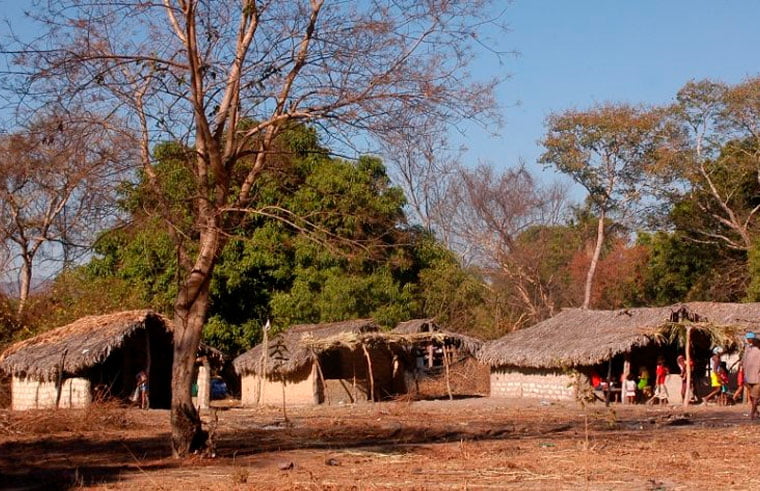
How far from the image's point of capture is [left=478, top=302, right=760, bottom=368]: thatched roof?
25500 millimetres

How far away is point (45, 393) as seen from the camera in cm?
2641

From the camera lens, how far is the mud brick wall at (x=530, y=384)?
27.1m

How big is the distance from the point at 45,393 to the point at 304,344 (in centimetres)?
637

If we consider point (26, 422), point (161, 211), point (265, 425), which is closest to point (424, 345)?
point (265, 425)

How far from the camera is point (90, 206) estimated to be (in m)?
11.6

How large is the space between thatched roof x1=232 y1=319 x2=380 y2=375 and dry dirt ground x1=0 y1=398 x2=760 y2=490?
5421mm

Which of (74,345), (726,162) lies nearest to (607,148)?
(726,162)

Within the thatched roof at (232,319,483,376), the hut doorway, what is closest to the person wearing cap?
the thatched roof at (232,319,483,376)

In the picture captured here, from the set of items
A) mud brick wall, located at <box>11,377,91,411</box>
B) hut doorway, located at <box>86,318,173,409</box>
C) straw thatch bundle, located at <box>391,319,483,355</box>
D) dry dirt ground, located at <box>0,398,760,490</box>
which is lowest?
dry dirt ground, located at <box>0,398,760,490</box>

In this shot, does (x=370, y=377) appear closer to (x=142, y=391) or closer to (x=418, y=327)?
(x=418, y=327)

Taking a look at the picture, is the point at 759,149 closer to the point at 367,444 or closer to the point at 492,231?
the point at 492,231

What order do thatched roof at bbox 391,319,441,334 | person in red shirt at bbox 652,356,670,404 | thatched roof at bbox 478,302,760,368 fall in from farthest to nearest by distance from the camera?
1. thatched roof at bbox 391,319,441,334
2. thatched roof at bbox 478,302,760,368
3. person in red shirt at bbox 652,356,670,404

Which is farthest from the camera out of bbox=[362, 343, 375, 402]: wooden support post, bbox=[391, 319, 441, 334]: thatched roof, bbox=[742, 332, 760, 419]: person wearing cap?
bbox=[391, 319, 441, 334]: thatched roof

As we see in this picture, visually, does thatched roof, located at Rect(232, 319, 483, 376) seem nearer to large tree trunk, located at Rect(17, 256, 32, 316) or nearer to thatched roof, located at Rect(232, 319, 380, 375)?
thatched roof, located at Rect(232, 319, 380, 375)
